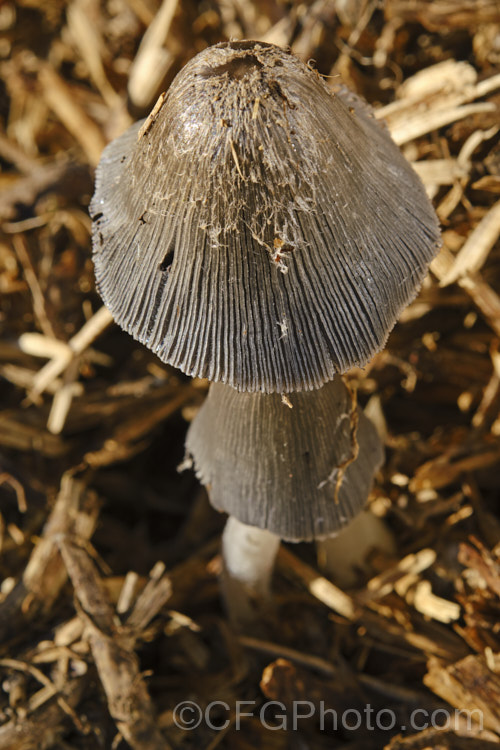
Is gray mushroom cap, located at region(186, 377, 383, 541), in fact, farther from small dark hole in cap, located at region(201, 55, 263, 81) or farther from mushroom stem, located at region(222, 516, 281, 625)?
small dark hole in cap, located at region(201, 55, 263, 81)

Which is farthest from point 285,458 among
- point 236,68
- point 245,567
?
point 236,68

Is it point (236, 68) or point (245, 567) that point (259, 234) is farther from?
point (245, 567)

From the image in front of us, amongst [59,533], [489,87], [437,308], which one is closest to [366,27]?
[489,87]

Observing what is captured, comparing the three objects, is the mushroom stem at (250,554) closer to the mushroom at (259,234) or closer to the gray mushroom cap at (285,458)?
the gray mushroom cap at (285,458)

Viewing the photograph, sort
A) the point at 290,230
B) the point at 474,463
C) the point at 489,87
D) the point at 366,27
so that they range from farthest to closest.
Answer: the point at 366,27 → the point at 474,463 → the point at 489,87 → the point at 290,230

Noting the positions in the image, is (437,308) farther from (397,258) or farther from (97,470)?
(97,470)

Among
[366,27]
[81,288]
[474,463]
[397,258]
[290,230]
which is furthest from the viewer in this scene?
[81,288]
